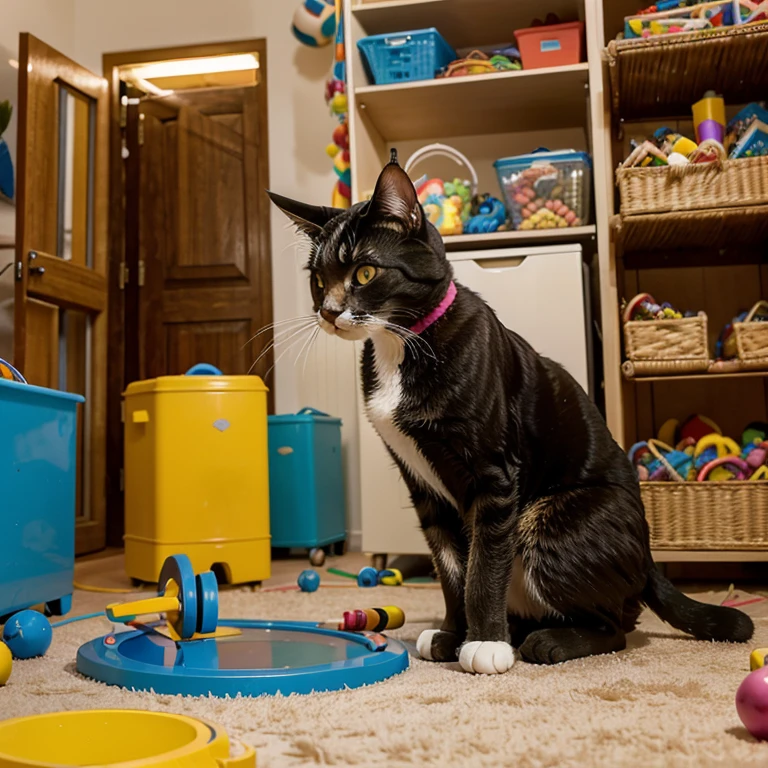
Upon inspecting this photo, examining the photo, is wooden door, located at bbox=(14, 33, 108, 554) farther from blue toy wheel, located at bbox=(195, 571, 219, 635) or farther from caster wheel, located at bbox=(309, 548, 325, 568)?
blue toy wheel, located at bbox=(195, 571, 219, 635)

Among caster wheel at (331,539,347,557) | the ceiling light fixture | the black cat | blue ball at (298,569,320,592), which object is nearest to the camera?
the black cat

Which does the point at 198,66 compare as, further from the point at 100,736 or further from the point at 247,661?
the point at 100,736

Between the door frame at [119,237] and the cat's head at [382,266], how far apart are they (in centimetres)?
219

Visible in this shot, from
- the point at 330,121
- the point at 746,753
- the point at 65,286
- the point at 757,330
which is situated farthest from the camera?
the point at 330,121

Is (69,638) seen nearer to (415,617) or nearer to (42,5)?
(415,617)

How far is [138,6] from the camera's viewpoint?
3.78m

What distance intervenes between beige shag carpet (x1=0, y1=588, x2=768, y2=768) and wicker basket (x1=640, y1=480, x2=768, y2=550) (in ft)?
2.24

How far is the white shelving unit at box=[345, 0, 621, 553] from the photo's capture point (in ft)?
7.94

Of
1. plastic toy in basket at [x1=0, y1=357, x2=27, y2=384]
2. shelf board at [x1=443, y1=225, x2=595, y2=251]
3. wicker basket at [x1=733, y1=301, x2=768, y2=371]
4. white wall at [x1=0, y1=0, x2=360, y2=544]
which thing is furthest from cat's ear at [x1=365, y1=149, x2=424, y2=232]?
white wall at [x1=0, y1=0, x2=360, y2=544]

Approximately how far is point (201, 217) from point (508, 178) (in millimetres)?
1701

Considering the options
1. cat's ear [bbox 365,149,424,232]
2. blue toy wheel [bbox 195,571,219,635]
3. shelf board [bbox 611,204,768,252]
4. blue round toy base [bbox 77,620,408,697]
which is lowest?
blue round toy base [bbox 77,620,408,697]

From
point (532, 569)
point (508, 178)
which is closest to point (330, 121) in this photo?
point (508, 178)

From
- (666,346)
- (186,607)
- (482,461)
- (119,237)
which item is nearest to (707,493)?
(666,346)

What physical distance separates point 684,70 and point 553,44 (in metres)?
0.40
